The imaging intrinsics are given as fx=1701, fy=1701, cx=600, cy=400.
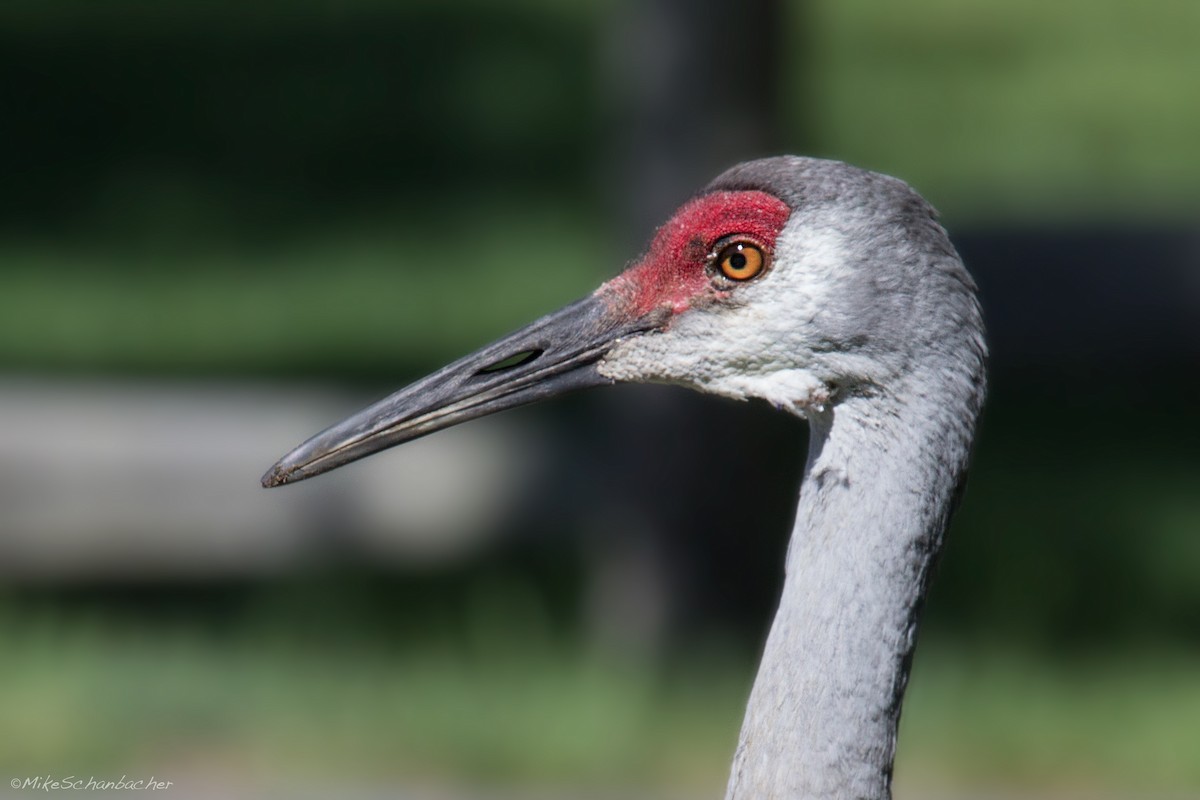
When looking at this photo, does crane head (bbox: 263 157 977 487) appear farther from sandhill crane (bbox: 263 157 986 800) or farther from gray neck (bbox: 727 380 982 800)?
gray neck (bbox: 727 380 982 800)

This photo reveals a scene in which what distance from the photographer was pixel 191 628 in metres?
5.30

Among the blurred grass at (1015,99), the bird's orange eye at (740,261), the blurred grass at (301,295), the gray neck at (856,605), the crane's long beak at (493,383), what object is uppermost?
the blurred grass at (1015,99)

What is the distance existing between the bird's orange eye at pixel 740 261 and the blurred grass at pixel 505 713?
88.1 inches

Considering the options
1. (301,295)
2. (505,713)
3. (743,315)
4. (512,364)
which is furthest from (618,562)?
(301,295)

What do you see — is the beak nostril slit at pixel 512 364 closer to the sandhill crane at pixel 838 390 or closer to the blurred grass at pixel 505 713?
the sandhill crane at pixel 838 390

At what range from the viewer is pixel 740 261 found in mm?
2678

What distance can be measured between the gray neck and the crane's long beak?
1.49 ft

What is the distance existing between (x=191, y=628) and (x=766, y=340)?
3.18 metres

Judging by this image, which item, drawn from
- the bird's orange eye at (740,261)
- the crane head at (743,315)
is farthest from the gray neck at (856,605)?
the bird's orange eye at (740,261)

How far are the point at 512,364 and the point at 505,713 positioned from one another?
229cm

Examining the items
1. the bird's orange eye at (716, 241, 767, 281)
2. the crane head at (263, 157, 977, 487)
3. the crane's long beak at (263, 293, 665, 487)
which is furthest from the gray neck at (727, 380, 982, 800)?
the crane's long beak at (263, 293, 665, 487)

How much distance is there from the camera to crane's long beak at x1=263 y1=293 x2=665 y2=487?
109 inches

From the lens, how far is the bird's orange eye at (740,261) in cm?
265

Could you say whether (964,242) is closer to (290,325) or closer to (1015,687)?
(1015,687)
